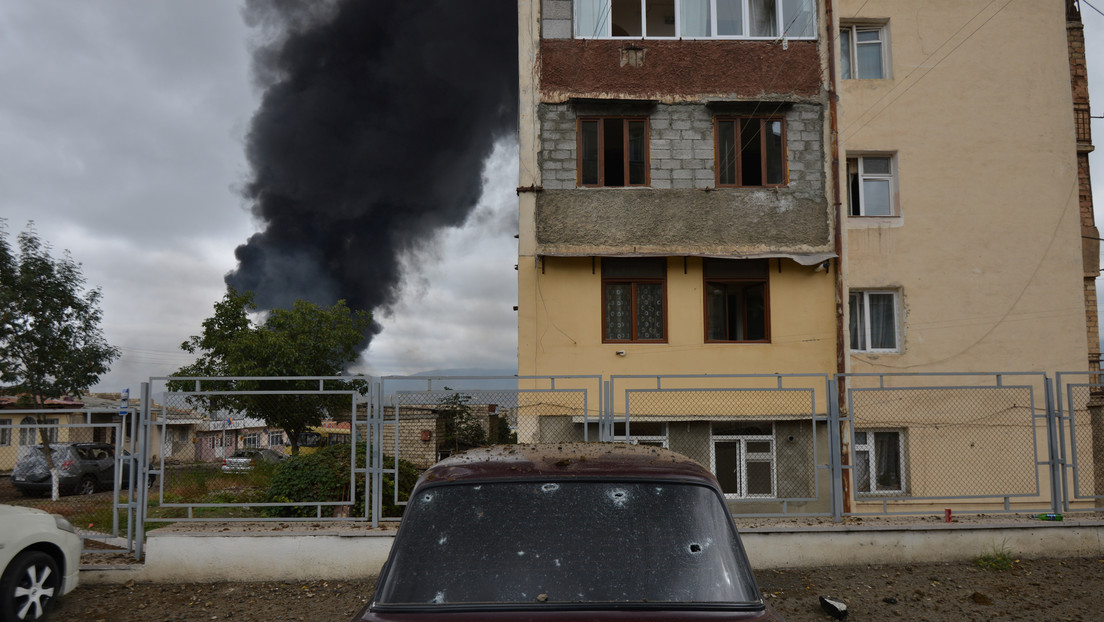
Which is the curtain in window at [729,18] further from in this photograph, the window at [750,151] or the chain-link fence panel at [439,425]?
the chain-link fence panel at [439,425]

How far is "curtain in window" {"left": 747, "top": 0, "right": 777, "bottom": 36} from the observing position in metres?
15.4

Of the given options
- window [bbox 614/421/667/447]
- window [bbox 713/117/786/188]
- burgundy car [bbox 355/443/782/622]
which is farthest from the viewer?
window [bbox 713/117/786/188]

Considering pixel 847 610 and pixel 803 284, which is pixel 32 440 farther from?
pixel 803 284

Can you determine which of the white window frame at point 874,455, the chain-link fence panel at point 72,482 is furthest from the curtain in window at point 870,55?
the chain-link fence panel at point 72,482

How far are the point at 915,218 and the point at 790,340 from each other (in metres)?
3.75

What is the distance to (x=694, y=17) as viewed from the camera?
15297 millimetres

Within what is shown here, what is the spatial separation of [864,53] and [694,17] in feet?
12.9

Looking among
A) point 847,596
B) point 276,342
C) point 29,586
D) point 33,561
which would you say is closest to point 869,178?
point 847,596

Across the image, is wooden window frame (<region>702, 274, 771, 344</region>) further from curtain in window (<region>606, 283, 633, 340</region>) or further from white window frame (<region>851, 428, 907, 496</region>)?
white window frame (<region>851, 428, 907, 496</region>)

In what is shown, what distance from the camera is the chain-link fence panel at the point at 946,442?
45.5 ft

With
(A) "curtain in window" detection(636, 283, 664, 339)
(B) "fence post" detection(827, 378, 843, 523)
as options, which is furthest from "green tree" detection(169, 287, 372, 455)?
(B) "fence post" detection(827, 378, 843, 523)

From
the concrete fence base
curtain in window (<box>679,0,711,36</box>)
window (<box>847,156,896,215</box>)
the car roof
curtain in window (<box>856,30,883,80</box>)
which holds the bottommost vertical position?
the concrete fence base

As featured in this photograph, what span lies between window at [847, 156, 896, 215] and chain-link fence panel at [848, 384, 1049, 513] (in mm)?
3912

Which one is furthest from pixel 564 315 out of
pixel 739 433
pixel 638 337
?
pixel 739 433
